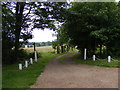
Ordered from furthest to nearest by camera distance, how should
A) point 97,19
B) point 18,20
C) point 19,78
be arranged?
point 18,20
point 97,19
point 19,78

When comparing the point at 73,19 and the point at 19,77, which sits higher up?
the point at 73,19

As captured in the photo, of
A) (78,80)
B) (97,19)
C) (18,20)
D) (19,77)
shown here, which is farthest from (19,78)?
(97,19)

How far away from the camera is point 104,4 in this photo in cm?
1211

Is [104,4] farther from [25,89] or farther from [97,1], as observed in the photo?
[25,89]

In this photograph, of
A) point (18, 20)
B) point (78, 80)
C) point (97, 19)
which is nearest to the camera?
point (78, 80)

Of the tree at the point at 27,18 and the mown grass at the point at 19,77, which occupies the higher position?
the tree at the point at 27,18

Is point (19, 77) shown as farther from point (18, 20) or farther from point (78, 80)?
point (18, 20)

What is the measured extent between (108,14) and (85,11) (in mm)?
2226

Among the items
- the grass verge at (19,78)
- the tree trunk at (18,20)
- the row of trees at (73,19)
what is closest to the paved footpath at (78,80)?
the grass verge at (19,78)

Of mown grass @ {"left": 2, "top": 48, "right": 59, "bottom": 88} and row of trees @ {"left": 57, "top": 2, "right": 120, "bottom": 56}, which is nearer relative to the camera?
mown grass @ {"left": 2, "top": 48, "right": 59, "bottom": 88}

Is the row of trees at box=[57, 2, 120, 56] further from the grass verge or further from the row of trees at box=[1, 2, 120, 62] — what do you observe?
the grass verge

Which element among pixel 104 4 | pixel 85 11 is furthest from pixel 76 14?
pixel 104 4

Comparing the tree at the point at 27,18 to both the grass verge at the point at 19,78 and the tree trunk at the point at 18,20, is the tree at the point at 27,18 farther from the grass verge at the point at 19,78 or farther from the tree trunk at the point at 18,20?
the grass verge at the point at 19,78

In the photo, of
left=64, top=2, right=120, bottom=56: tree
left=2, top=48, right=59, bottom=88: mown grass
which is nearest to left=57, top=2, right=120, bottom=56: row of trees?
left=64, top=2, right=120, bottom=56: tree
